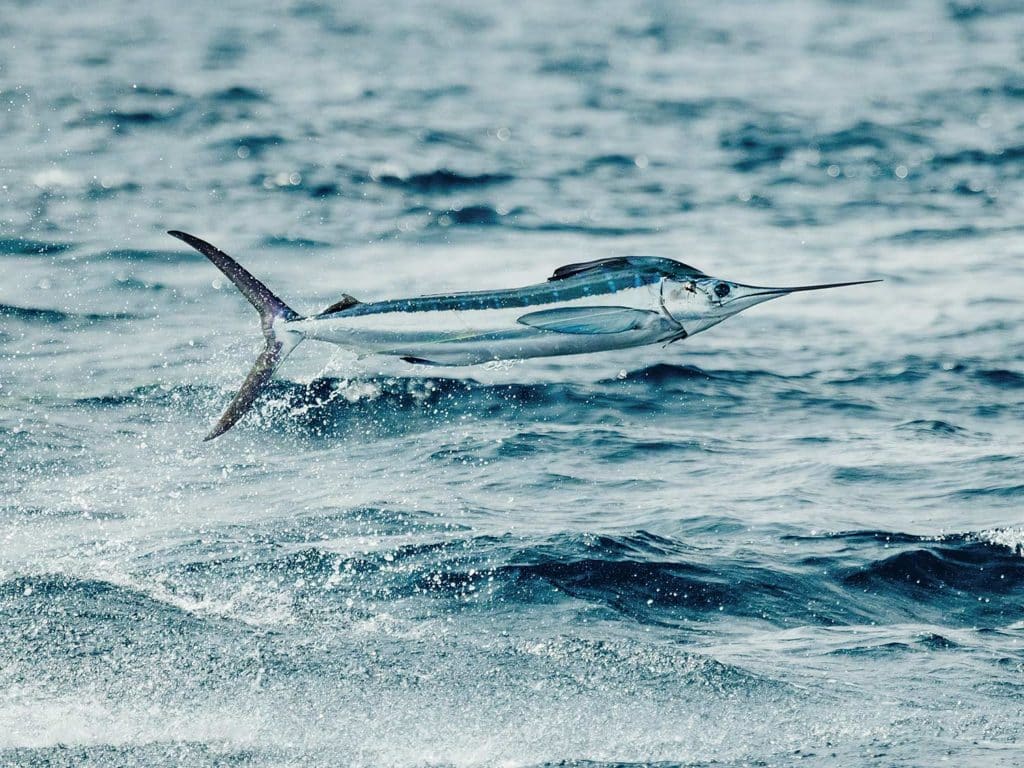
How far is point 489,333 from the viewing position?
4953 millimetres

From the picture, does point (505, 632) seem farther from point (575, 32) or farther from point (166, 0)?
point (166, 0)

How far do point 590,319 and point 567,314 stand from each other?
71 mm

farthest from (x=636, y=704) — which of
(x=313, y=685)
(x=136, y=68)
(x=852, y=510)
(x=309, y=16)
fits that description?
(x=309, y=16)

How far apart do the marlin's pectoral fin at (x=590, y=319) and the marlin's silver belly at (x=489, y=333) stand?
10 mm

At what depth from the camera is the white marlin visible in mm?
4938

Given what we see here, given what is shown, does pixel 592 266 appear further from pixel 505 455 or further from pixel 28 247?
pixel 28 247

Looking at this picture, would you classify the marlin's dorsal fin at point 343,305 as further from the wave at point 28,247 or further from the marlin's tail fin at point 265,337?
the wave at point 28,247

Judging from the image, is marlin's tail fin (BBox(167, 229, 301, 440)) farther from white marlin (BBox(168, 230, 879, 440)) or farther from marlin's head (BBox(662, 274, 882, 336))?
marlin's head (BBox(662, 274, 882, 336))

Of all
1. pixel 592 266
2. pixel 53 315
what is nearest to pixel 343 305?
pixel 592 266

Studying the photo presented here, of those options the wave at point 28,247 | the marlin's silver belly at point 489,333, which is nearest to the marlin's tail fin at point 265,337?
the marlin's silver belly at point 489,333

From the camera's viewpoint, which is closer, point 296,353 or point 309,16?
point 296,353

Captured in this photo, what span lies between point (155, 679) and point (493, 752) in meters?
1.51

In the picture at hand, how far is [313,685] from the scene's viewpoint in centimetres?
669

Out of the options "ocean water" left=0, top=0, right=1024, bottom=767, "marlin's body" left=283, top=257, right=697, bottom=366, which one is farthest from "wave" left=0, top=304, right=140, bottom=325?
"marlin's body" left=283, top=257, right=697, bottom=366
